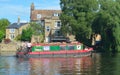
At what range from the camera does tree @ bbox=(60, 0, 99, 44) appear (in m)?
102

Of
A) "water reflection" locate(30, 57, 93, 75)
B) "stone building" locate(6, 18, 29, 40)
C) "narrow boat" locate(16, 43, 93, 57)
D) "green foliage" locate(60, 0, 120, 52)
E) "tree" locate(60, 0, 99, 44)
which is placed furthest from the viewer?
"stone building" locate(6, 18, 29, 40)

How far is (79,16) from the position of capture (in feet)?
338

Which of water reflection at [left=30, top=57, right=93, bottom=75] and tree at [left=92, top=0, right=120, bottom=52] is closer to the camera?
water reflection at [left=30, top=57, right=93, bottom=75]

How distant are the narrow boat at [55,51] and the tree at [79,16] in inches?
754

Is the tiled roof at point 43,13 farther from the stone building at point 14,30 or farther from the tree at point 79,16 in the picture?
the tree at point 79,16

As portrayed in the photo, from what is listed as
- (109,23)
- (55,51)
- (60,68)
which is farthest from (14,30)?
(60,68)

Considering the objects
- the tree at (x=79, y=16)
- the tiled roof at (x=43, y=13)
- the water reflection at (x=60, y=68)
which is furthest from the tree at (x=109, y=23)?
the water reflection at (x=60, y=68)

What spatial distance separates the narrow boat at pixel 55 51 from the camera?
79.6 metres

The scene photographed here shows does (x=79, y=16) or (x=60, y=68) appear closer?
(x=60, y=68)

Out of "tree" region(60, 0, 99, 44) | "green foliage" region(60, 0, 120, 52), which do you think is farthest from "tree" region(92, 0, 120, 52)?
"tree" region(60, 0, 99, 44)

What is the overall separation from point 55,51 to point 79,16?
24056 mm

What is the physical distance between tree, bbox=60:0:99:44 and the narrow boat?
19.1 m

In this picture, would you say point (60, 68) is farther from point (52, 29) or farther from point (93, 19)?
point (52, 29)

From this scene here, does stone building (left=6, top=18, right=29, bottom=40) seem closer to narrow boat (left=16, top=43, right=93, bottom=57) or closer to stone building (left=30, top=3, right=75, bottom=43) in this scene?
stone building (left=30, top=3, right=75, bottom=43)
